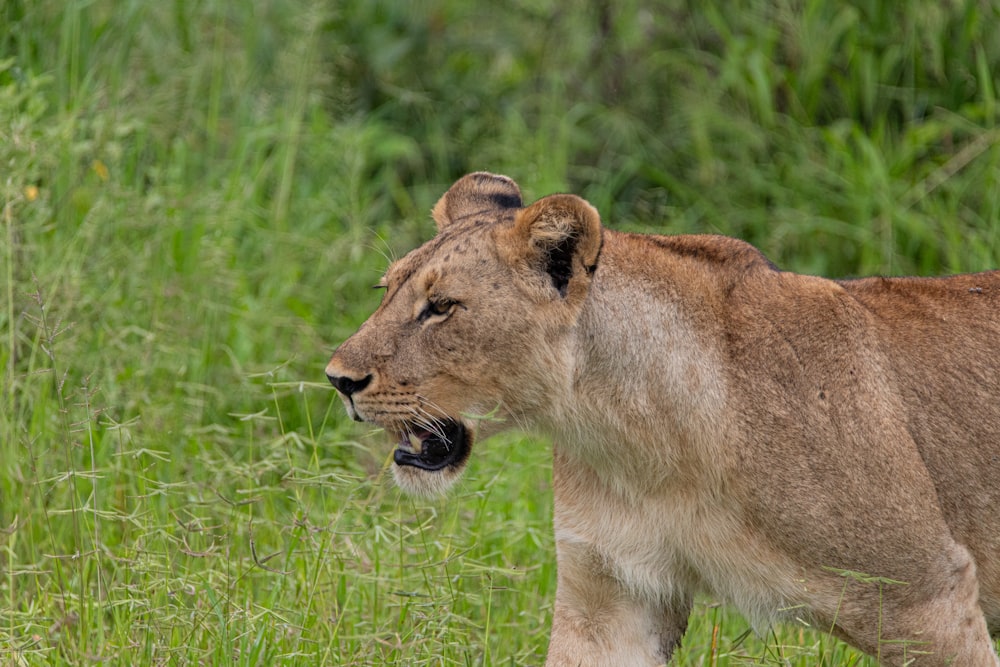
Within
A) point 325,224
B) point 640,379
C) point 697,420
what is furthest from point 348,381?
point 325,224

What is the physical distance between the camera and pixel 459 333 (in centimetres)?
353

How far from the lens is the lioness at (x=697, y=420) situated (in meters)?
3.41

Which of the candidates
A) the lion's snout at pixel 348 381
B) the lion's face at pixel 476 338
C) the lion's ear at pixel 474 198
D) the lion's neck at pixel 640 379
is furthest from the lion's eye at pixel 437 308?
the lion's ear at pixel 474 198

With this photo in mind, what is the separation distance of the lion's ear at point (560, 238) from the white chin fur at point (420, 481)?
545mm

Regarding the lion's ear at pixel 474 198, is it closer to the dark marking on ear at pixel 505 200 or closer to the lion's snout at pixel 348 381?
the dark marking on ear at pixel 505 200

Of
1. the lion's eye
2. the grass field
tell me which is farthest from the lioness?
the grass field

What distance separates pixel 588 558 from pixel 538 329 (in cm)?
57

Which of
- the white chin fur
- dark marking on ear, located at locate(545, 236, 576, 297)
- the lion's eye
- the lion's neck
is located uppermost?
dark marking on ear, located at locate(545, 236, 576, 297)

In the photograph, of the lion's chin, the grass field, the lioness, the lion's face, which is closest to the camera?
the lioness

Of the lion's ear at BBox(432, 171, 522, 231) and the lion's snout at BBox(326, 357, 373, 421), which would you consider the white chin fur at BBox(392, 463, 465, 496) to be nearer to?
the lion's snout at BBox(326, 357, 373, 421)

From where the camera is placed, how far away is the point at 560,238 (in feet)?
11.4

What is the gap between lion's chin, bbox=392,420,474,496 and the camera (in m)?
3.64

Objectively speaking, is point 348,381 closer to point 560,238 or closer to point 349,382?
point 349,382

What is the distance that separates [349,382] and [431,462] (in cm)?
32
